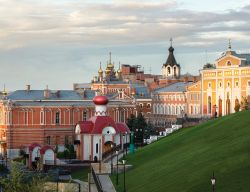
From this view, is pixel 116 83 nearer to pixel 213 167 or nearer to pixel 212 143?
pixel 212 143

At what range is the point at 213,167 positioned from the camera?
41.8 metres

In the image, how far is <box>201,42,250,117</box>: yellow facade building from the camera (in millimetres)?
87875

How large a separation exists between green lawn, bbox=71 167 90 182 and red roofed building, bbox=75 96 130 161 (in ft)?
24.0

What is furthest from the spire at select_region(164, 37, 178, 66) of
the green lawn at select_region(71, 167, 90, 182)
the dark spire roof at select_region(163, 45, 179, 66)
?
the green lawn at select_region(71, 167, 90, 182)

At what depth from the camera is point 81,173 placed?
64625 mm


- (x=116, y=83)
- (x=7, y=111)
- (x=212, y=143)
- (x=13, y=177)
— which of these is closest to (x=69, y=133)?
(x=7, y=111)

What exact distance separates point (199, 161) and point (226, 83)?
4663cm

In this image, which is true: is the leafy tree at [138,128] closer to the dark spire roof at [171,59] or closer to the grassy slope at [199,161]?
the grassy slope at [199,161]

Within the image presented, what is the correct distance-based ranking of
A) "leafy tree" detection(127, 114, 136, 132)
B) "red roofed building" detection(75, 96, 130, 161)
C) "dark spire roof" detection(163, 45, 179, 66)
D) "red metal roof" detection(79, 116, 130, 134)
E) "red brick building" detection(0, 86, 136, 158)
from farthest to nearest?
"dark spire roof" detection(163, 45, 179, 66) → "leafy tree" detection(127, 114, 136, 132) → "red brick building" detection(0, 86, 136, 158) → "red metal roof" detection(79, 116, 130, 134) → "red roofed building" detection(75, 96, 130, 161)

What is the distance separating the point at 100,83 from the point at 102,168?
68331 millimetres

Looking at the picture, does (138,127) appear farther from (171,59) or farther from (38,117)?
(171,59)

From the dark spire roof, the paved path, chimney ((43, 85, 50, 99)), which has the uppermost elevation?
the dark spire roof

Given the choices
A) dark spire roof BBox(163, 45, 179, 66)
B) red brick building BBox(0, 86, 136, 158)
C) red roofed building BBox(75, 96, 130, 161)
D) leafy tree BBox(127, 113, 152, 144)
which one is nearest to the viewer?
red roofed building BBox(75, 96, 130, 161)

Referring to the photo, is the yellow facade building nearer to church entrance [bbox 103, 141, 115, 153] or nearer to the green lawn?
church entrance [bbox 103, 141, 115, 153]
